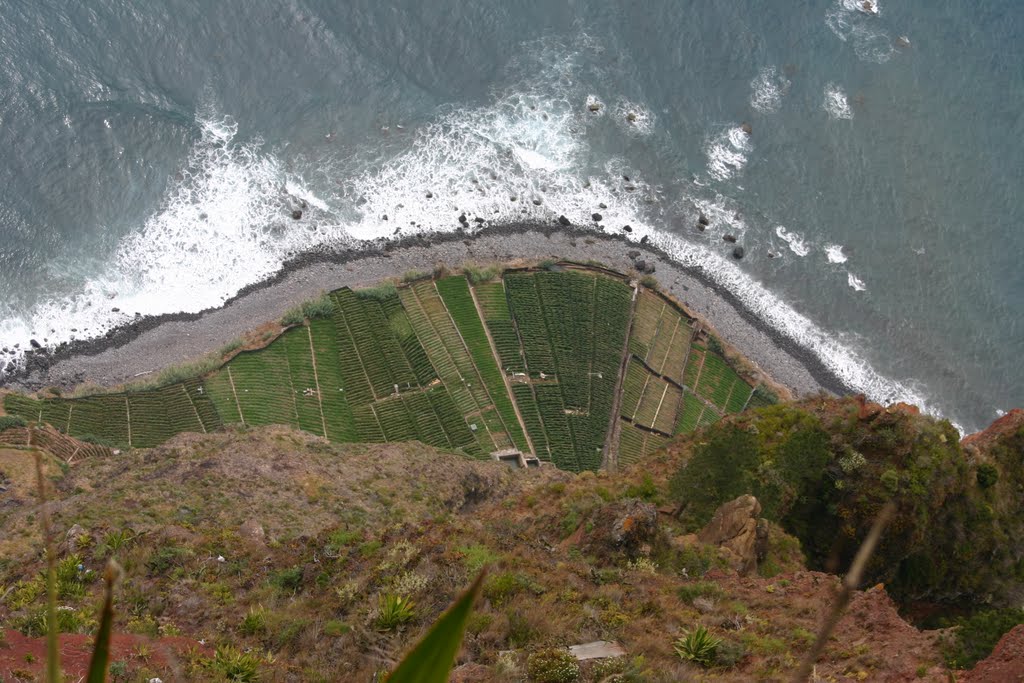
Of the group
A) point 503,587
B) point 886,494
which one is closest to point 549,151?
point 886,494

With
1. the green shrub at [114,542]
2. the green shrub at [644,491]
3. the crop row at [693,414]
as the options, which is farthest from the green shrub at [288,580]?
the crop row at [693,414]

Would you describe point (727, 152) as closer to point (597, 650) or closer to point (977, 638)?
point (977, 638)

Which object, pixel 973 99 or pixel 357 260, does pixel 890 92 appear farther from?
pixel 357 260

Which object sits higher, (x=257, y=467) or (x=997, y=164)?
(x=997, y=164)

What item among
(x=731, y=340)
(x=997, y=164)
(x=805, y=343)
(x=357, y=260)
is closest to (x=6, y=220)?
(x=357, y=260)

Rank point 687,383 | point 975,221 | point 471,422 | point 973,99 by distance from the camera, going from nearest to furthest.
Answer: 1. point 471,422
2. point 687,383
3. point 975,221
4. point 973,99

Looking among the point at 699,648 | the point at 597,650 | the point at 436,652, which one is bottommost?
the point at 436,652
